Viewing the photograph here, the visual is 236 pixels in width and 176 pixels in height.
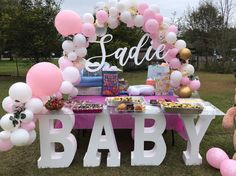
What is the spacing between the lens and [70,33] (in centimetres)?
480

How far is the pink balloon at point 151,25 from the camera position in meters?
4.91

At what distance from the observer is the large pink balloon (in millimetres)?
3746

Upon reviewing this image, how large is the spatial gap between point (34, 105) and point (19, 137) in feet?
1.26

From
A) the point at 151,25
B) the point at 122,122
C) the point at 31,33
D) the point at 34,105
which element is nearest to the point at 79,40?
the point at 151,25

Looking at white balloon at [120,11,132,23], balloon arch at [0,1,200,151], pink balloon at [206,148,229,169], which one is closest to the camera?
balloon arch at [0,1,200,151]

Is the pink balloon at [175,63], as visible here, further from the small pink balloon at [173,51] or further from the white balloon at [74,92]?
the white balloon at [74,92]

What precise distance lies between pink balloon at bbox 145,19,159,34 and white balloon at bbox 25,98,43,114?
2.15m

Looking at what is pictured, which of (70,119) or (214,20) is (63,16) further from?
(214,20)

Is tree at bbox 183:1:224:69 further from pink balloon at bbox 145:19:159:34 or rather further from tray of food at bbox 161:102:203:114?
tray of food at bbox 161:102:203:114

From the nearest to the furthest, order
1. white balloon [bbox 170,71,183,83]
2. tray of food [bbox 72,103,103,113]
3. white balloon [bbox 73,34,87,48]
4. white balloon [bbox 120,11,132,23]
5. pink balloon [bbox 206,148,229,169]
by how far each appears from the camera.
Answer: pink balloon [bbox 206,148,229,169], tray of food [bbox 72,103,103,113], white balloon [bbox 73,34,87,48], white balloon [bbox 120,11,132,23], white balloon [bbox 170,71,183,83]

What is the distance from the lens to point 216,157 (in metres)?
3.82

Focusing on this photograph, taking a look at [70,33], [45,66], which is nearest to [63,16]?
[70,33]

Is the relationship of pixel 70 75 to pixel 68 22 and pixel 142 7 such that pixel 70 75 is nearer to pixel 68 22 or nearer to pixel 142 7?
pixel 68 22

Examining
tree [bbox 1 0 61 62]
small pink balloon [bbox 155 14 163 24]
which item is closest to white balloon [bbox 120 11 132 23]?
small pink balloon [bbox 155 14 163 24]
